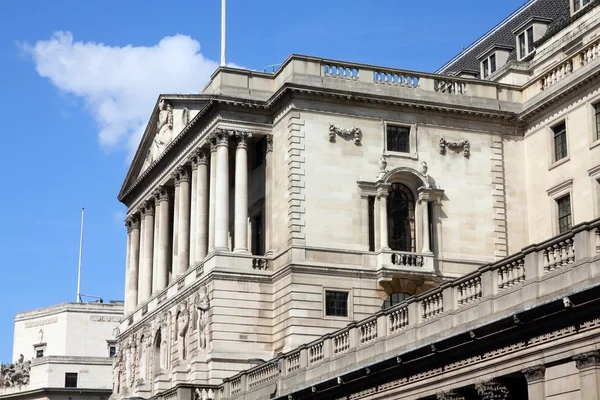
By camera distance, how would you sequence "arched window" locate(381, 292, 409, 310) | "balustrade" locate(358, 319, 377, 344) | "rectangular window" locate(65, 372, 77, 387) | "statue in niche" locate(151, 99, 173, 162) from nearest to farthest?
"balustrade" locate(358, 319, 377, 344), "arched window" locate(381, 292, 409, 310), "statue in niche" locate(151, 99, 173, 162), "rectangular window" locate(65, 372, 77, 387)

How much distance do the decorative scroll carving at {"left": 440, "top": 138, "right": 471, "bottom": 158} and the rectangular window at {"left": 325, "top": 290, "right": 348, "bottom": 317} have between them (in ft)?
33.3

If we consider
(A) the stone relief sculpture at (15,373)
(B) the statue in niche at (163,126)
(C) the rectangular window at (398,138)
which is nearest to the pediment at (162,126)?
(B) the statue in niche at (163,126)

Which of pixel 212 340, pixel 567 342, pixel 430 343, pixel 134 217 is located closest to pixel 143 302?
pixel 134 217

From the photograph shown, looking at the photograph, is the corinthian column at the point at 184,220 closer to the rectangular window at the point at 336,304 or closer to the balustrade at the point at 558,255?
the rectangular window at the point at 336,304

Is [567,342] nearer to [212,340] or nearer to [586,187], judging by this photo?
[586,187]

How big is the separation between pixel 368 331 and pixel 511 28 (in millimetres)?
37766

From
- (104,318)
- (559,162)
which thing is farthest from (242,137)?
(104,318)

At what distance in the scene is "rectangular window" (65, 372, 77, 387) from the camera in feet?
409

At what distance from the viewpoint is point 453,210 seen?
69.7 meters

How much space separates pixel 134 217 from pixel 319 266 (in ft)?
78.1

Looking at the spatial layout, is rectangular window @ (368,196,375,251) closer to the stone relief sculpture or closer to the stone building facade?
the stone building facade

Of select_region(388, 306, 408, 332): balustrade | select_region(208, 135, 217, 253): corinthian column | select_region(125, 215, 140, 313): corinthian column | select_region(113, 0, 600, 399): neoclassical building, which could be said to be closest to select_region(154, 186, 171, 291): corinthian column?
select_region(113, 0, 600, 399): neoclassical building

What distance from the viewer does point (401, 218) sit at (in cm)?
6906

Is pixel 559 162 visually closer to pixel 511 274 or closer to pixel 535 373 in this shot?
pixel 511 274
